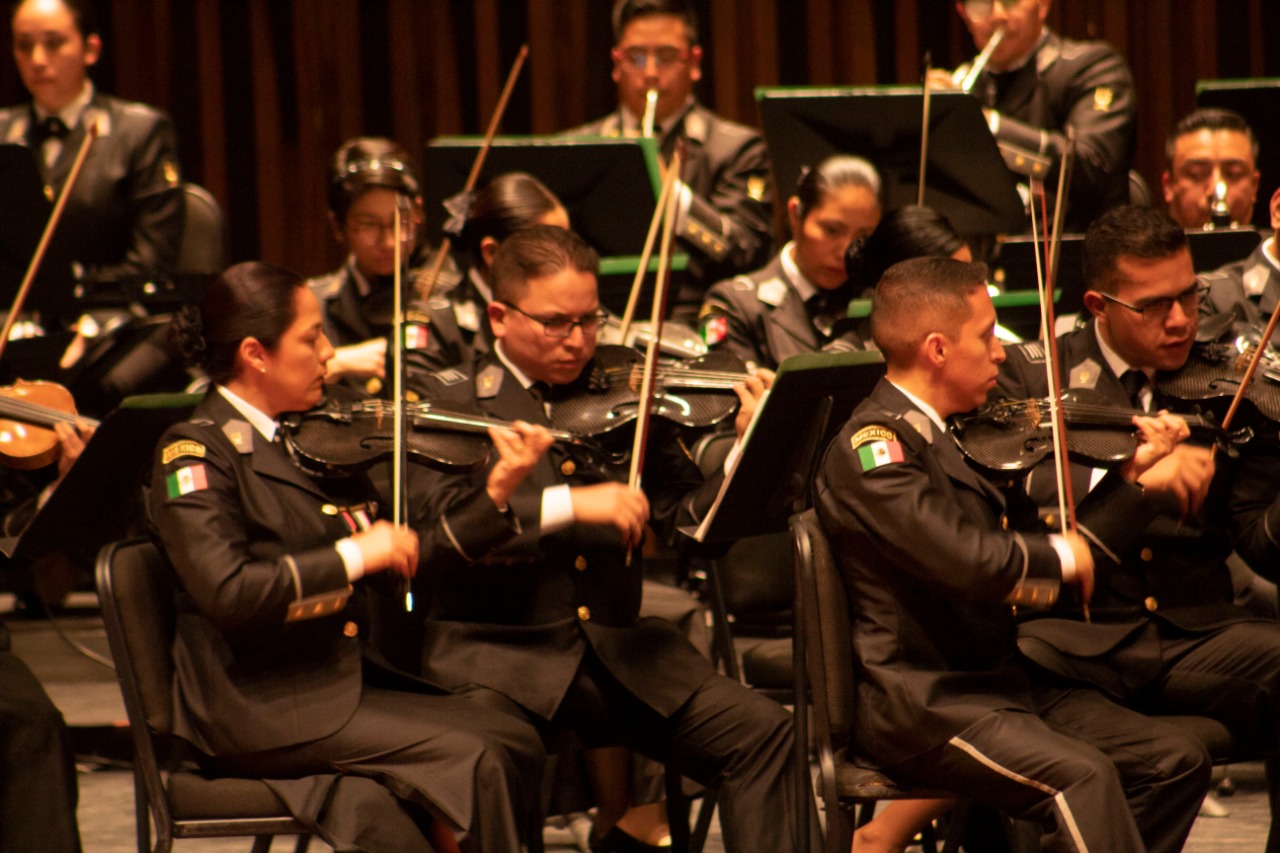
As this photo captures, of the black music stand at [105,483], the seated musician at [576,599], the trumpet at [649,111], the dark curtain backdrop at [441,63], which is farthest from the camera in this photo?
the dark curtain backdrop at [441,63]

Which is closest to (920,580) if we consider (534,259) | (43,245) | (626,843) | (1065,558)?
(1065,558)

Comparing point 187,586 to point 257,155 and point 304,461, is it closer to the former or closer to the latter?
point 304,461

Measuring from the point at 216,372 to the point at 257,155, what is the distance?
159 inches

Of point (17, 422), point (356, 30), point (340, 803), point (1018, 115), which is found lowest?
point (340, 803)

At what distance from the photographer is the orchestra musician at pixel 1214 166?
4.34 metres

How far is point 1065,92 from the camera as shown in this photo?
480 cm

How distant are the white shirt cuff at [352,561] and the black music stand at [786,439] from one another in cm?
53

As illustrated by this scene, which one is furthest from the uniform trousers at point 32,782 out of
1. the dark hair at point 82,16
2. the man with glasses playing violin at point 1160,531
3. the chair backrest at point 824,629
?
the dark hair at point 82,16

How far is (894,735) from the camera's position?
239 centimetres

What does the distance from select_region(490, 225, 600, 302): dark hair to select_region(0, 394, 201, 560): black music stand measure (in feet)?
1.81

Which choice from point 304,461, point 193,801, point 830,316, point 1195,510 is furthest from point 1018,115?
point 193,801

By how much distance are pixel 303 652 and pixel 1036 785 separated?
1.06 meters

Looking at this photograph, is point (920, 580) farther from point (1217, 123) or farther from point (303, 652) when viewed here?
point (1217, 123)

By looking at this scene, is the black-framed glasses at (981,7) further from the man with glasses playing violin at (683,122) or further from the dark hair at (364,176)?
the dark hair at (364,176)
